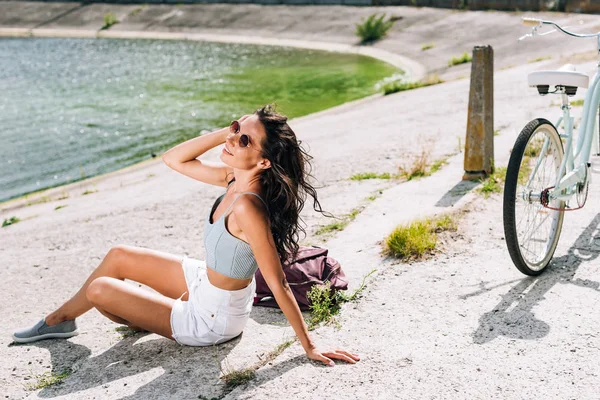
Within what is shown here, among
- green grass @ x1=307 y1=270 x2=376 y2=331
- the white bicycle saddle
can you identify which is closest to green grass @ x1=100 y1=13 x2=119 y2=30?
green grass @ x1=307 y1=270 x2=376 y2=331

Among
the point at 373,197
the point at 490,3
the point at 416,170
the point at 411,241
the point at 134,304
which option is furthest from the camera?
the point at 490,3

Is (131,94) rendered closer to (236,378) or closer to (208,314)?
(208,314)

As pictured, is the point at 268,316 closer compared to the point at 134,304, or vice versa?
the point at 134,304

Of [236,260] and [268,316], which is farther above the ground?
[236,260]

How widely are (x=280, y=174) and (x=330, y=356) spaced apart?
3.09 ft

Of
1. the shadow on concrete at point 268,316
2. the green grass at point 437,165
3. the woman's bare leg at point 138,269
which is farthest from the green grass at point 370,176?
the woman's bare leg at point 138,269

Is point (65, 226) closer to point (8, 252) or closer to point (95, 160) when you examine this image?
point (8, 252)

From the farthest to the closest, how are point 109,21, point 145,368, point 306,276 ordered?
point 109,21, point 306,276, point 145,368

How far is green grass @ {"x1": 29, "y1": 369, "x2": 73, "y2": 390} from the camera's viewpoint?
4.02 m

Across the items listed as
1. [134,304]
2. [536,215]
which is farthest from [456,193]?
[134,304]

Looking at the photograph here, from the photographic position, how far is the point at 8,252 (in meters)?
7.35

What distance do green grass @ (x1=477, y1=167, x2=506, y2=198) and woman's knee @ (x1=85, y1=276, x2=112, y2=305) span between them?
3413 millimetres

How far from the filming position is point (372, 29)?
31.4m

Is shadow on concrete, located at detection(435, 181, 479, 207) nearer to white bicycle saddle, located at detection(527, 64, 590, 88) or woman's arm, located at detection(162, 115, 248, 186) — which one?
white bicycle saddle, located at detection(527, 64, 590, 88)
